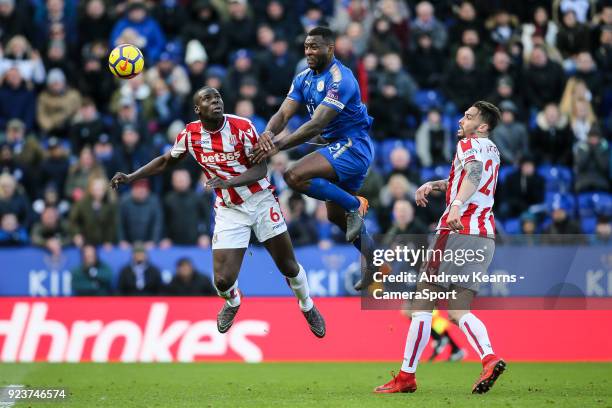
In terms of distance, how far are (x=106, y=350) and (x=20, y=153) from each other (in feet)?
16.9

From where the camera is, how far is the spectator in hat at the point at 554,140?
20125 mm

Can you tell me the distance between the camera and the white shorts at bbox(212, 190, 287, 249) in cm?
1295

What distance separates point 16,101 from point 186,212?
14.7 ft

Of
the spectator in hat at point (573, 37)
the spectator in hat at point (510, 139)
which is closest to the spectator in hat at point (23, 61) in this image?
the spectator in hat at point (510, 139)

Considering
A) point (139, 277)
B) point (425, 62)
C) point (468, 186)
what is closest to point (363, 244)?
point (468, 186)

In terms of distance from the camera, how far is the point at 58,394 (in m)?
12.1

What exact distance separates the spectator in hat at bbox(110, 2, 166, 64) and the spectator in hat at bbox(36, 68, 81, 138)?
4.47 feet

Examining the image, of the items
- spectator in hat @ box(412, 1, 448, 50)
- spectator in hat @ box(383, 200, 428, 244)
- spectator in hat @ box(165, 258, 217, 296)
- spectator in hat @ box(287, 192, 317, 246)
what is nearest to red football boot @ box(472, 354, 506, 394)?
spectator in hat @ box(383, 200, 428, 244)

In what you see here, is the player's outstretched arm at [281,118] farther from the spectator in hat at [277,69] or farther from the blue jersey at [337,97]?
the spectator in hat at [277,69]

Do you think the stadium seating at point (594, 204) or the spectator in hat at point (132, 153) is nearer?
the stadium seating at point (594, 204)

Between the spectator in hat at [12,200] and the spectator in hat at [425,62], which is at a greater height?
the spectator in hat at [425,62]

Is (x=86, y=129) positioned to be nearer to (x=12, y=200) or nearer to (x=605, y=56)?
(x=12, y=200)

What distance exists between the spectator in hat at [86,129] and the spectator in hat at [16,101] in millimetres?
996

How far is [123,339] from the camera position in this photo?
1706 cm
